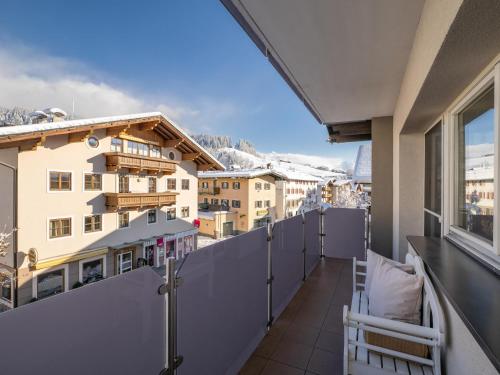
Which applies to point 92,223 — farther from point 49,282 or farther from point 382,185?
point 382,185

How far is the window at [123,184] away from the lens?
37.8ft

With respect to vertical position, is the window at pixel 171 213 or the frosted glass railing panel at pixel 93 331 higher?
the frosted glass railing panel at pixel 93 331

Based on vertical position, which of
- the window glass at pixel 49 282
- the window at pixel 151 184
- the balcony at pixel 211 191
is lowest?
the window glass at pixel 49 282

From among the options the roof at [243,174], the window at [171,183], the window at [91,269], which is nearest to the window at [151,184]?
the window at [171,183]

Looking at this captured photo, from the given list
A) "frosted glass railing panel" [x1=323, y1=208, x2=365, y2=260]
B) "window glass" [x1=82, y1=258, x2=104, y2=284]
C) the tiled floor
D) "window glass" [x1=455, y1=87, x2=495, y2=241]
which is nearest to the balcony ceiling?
"window glass" [x1=455, y1=87, x2=495, y2=241]

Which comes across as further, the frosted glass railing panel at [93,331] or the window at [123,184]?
the window at [123,184]

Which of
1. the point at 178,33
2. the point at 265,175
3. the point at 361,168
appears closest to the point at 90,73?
the point at 178,33

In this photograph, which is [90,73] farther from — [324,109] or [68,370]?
[68,370]

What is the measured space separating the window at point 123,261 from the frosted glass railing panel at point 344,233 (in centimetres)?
1070

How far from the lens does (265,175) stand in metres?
21.8

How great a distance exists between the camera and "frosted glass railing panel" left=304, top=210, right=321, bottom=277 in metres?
3.64

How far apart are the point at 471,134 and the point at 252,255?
174cm

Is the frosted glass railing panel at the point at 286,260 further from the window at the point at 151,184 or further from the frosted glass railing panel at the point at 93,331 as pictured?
the window at the point at 151,184

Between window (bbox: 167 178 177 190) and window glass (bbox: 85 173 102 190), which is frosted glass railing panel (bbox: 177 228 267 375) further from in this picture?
window (bbox: 167 178 177 190)
